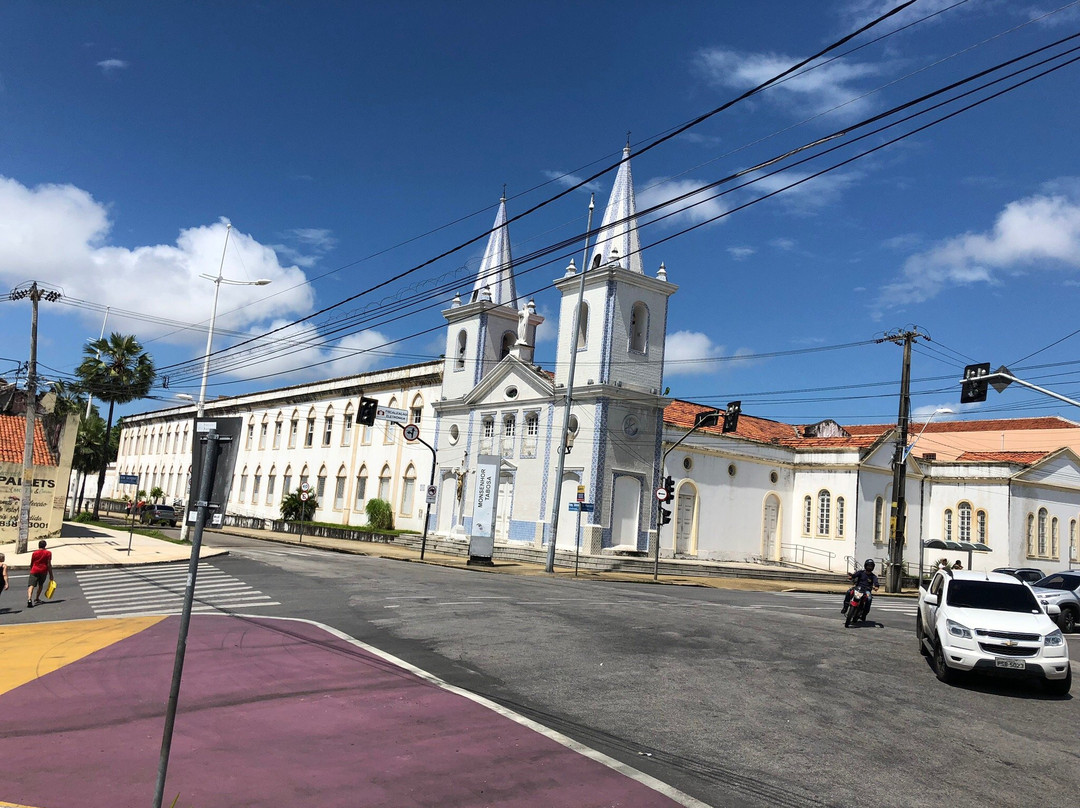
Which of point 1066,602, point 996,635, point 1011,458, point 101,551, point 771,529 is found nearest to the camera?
point 996,635

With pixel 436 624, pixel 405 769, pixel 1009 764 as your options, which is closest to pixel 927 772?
pixel 1009 764

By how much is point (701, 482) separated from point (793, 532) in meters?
7.49

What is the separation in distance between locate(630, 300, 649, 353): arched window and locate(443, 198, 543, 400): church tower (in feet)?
21.9

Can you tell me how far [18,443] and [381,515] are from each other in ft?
71.8

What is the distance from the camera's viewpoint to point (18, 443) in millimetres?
31281

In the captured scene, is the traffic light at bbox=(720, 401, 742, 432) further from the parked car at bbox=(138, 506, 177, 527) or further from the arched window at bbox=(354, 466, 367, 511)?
the parked car at bbox=(138, 506, 177, 527)

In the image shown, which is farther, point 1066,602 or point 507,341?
point 507,341

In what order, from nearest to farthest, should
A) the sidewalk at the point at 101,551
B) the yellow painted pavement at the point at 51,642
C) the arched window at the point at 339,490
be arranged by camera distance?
the yellow painted pavement at the point at 51,642, the sidewalk at the point at 101,551, the arched window at the point at 339,490

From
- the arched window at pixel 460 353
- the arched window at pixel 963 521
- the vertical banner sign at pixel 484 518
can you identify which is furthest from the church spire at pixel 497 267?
the arched window at pixel 963 521

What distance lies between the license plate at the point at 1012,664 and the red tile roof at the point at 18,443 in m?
31.5

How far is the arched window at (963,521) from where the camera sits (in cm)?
4500

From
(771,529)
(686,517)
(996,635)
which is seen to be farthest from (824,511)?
(996,635)

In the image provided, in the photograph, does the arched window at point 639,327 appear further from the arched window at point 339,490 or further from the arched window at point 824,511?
the arched window at point 339,490

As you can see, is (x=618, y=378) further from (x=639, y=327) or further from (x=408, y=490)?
(x=408, y=490)
